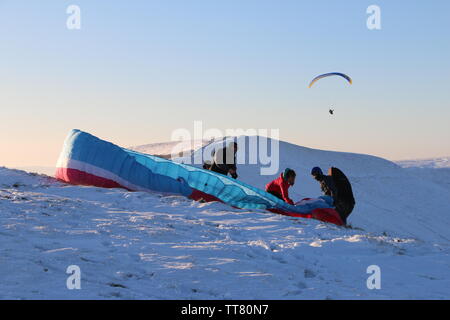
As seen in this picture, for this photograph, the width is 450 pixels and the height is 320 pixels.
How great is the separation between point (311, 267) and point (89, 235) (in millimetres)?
3042

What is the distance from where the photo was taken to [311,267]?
22.2 feet

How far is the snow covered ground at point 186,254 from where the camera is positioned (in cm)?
570

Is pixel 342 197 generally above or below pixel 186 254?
above

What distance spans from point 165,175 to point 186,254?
6511 mm

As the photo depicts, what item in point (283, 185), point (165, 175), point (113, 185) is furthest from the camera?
point (113, 185)

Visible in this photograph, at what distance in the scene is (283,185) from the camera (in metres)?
11.9

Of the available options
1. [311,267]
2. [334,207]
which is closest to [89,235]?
[311,267]

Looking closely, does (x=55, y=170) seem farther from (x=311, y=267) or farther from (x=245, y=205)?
(x=311, y=267)

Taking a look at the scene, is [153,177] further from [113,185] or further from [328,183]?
[328,183]

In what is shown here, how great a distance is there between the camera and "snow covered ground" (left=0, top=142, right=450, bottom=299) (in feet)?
18.7

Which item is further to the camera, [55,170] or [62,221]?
[55,170]

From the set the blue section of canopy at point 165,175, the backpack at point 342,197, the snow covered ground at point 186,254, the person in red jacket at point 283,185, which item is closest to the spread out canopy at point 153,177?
the blue section of canopy at point 165,175

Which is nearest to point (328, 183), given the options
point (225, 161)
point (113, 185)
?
point (225, 161)

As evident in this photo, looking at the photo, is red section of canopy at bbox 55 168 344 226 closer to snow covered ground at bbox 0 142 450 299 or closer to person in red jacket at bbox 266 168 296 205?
person in red jacket at bbox 266 168 296 205
